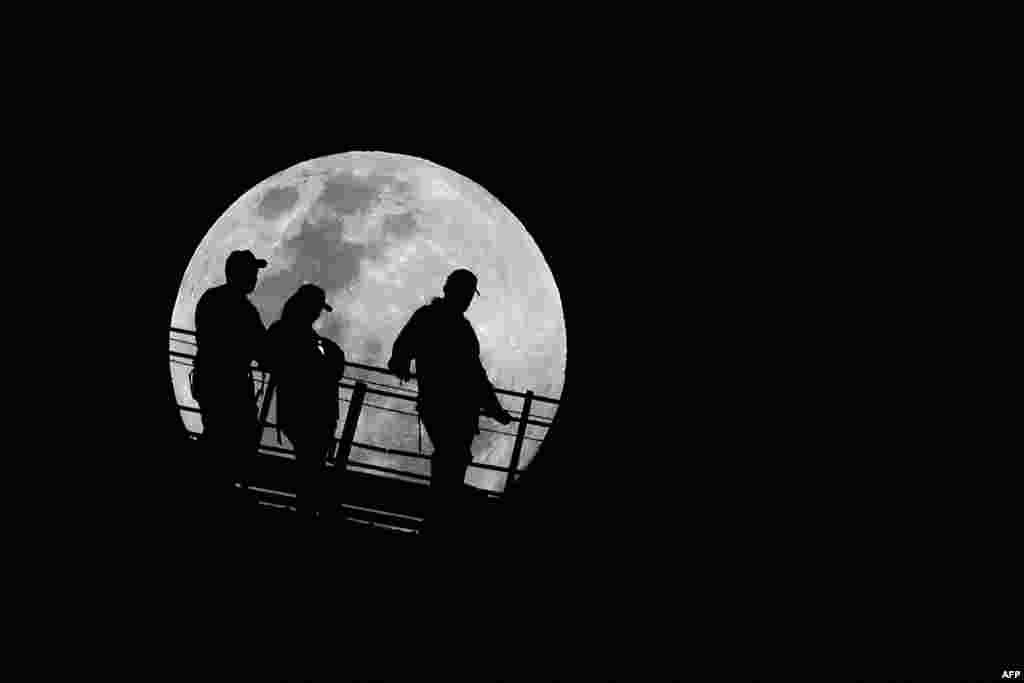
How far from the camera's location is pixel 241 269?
7.85m

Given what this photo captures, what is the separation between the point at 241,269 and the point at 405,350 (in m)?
1.41

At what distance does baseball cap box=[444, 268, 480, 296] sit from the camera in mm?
8227

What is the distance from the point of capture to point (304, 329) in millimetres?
8188

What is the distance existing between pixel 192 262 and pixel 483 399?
324 centimetres

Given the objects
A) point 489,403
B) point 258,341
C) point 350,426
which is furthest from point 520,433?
point 258,341

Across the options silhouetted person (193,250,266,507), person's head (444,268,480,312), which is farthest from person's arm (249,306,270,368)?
person's head (444,268,480,312)

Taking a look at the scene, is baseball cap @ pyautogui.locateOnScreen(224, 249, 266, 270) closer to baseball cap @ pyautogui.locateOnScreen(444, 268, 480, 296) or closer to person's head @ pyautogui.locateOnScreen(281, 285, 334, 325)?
person's head @ pyautogui.locateOnScreen(281, 285, 334, 325)

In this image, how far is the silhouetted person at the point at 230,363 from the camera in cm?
782

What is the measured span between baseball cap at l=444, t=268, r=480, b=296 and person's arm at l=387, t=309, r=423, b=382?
383 mm

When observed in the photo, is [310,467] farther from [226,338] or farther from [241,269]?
[241,269]

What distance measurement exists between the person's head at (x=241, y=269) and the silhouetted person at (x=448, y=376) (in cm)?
123

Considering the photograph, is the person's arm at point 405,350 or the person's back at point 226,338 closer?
the person's back at point 226,338

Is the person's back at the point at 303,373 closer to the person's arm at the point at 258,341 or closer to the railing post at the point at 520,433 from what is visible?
the person's arm at the point at 258,341

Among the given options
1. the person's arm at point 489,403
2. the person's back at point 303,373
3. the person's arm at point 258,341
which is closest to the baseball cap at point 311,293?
the person's back at point 303,373
